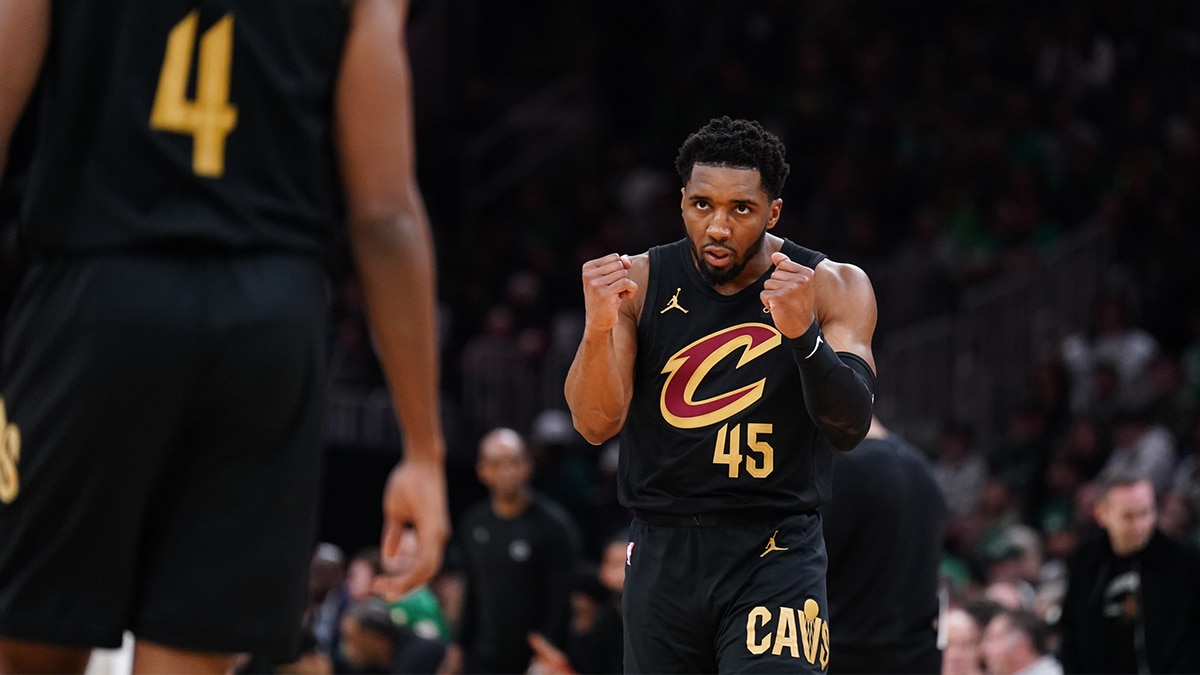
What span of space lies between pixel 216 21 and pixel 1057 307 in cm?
1297

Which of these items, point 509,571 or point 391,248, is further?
point 509,571

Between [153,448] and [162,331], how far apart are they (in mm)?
203

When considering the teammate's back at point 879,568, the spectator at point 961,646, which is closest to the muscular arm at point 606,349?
the teammate's back at point 879,568

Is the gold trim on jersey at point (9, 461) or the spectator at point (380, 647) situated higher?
the gold trim on jersey at point (9, 461)

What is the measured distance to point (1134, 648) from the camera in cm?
870

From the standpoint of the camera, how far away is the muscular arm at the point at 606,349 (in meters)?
5.02

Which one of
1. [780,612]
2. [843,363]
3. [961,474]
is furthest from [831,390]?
[961,474]

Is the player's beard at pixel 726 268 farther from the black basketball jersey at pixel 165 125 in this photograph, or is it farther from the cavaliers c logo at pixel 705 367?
the black basketball jersey at pixel 165 125

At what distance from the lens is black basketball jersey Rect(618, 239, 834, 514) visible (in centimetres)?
523

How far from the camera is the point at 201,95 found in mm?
2992

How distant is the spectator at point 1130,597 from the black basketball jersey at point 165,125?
255 inches

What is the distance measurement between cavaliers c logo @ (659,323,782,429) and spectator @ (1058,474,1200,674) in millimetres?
3909

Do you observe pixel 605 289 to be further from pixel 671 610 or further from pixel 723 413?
pixel 671 610

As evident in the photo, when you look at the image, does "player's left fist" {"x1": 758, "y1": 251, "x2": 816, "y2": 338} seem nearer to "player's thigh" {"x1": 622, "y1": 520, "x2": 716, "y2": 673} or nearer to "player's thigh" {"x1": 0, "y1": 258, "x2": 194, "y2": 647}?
"player's thigh" {"x1": 622, "y1": 520, "x2": 716, "y2": 673}
